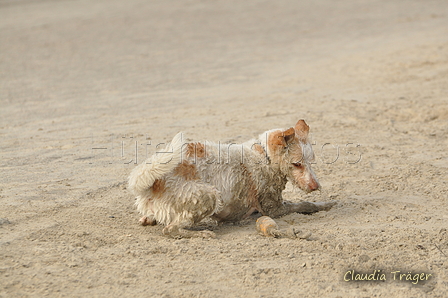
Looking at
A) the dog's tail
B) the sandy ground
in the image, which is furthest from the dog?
the sandy ground

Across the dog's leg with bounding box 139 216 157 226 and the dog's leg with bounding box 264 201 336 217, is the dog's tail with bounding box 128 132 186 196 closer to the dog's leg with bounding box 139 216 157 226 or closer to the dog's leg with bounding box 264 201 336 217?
the dog's leg with bounding box 139 216 157 226

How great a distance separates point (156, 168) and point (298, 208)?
1.67m

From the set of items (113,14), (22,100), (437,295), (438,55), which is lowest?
(437,295)

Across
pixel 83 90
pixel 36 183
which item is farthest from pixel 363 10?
pixel 36 183

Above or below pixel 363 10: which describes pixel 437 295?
below

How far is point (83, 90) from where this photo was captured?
11430 mm

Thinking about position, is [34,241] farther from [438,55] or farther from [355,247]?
[438,55]

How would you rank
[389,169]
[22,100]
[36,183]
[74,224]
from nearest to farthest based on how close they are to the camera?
[74,224]
[36,183]
[389,169]
[22,100]

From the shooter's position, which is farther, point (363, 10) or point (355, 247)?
point (363, 10)

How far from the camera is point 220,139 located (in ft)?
26.7

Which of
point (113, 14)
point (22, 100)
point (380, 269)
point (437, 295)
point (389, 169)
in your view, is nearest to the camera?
point (437, 295)

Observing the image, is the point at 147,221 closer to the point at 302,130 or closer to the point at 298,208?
the point at 298,208

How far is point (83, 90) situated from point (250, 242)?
753cm

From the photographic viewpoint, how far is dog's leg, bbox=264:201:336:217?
564 centimetres
